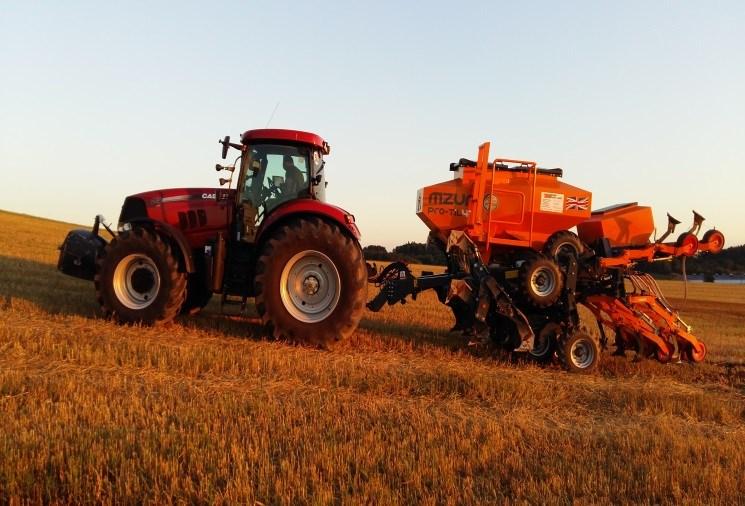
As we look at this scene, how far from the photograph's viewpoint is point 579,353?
22.1 ft

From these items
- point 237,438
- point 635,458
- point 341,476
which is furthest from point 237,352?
point 635,458

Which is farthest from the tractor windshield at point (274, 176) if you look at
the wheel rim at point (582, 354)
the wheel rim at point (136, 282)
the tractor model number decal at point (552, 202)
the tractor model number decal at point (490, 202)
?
the wheel rim at point (582, 354)

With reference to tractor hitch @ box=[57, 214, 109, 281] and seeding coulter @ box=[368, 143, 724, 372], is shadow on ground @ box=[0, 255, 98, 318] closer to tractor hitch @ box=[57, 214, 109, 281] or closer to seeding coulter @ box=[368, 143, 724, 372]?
tractor hitch @ box=[57, 214, 109, 281]

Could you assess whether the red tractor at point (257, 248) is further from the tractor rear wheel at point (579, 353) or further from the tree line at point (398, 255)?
the tractor rear wheel at point (579, 353)

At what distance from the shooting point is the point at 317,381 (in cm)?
495

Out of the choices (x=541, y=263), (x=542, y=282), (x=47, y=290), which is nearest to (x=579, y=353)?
(x=542, y=282)

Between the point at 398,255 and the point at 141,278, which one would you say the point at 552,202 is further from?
the point at 141,278

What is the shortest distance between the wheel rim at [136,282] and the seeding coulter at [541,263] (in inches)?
110

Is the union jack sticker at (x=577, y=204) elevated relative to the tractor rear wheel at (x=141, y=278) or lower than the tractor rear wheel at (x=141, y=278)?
elevated

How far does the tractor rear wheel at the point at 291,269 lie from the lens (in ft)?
20.8

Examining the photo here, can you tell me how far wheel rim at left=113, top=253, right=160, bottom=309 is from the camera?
663cm

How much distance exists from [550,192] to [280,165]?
3.72m

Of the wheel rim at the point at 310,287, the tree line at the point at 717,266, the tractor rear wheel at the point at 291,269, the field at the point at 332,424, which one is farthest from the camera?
the tree line at the point at 717,266

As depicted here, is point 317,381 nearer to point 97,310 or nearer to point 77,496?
point 77,496
